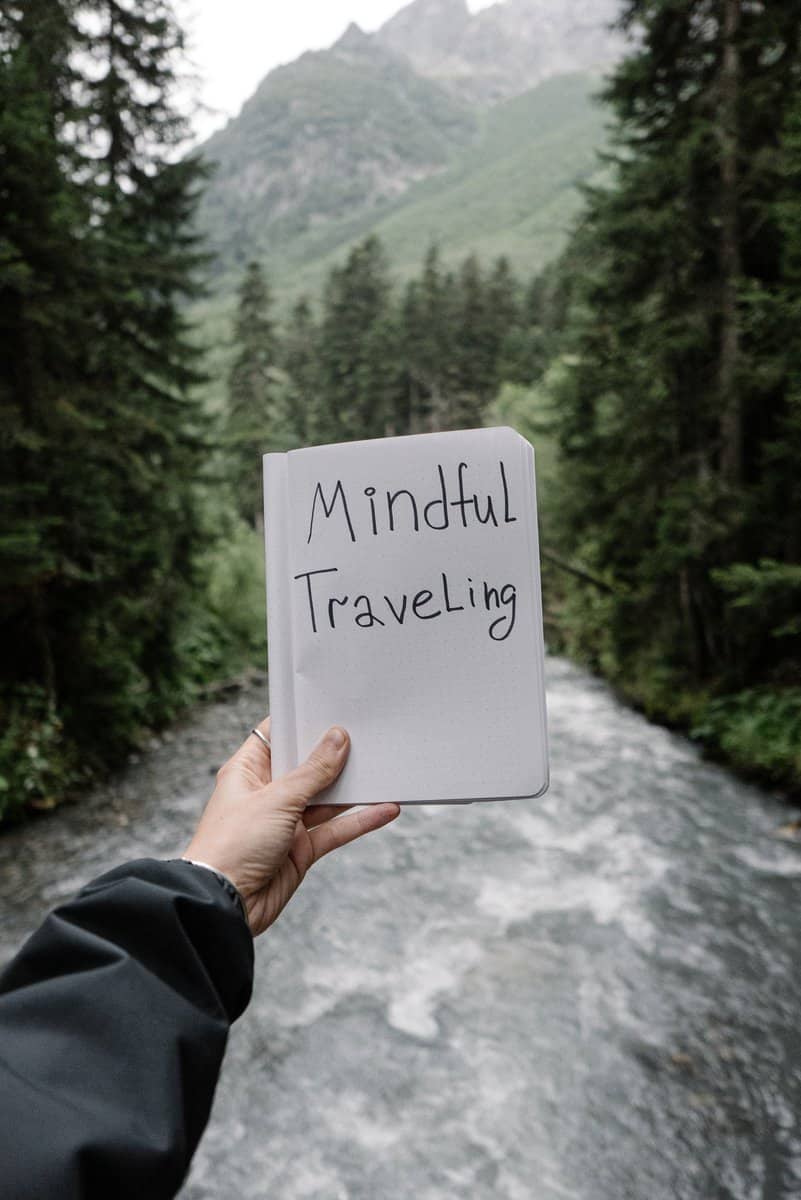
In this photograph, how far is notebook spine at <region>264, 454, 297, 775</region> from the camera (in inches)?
54.8

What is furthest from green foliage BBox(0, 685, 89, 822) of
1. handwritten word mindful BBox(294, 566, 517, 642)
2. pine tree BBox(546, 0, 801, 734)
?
pine tree BBox(546, 0, 801, 734)

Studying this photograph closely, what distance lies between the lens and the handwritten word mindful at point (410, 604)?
1.35 meters

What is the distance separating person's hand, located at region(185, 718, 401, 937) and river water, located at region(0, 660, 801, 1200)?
3.13 meters

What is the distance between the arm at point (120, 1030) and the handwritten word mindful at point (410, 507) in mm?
661

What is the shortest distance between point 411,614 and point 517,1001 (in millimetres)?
4445

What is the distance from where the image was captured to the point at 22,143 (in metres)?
6.27

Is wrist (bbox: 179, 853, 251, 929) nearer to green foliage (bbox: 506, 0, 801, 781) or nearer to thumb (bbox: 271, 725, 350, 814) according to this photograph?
thumb (bbox: 271, 725, 350, 814)

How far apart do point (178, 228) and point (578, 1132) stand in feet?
44.7

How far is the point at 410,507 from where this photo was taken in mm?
1359

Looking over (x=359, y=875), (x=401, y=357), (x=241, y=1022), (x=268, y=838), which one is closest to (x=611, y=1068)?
(x=241, y=1022)

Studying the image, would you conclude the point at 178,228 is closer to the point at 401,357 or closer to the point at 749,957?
the point at 749,957

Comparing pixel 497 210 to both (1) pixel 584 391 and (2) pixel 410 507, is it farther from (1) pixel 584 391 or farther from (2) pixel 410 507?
(2) pixel 410 507

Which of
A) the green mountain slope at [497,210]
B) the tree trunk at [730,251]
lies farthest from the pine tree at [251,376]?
the green mountain slope at [497,210]

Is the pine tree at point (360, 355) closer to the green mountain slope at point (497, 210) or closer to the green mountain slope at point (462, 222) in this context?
the green mountain slope at point (497, 210)
